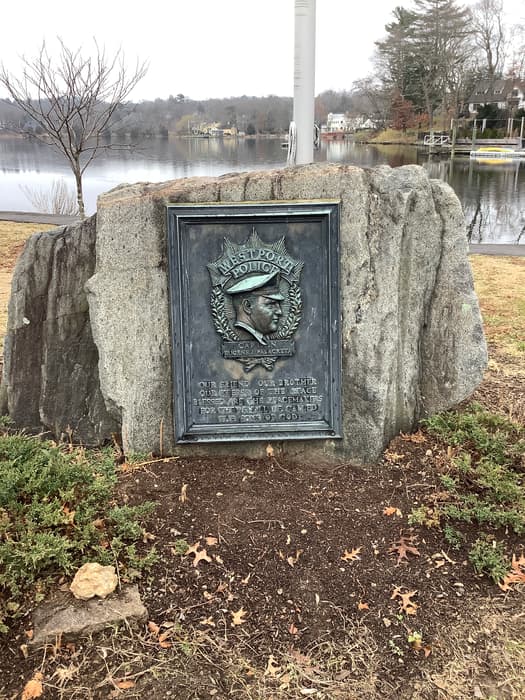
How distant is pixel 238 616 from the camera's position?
2.63 metres

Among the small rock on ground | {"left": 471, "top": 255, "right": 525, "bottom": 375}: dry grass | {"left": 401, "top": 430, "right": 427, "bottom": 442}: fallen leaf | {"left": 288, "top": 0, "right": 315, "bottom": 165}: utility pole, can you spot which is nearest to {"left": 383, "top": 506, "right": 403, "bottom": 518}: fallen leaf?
{"left": 401, "top": 430, "right": 427, "bottom": 442}: fallen leaf

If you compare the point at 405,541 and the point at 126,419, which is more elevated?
the point at 126,419

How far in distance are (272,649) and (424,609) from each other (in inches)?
27.6

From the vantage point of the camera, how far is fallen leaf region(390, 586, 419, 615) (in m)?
2.68

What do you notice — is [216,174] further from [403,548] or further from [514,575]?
[514,575]

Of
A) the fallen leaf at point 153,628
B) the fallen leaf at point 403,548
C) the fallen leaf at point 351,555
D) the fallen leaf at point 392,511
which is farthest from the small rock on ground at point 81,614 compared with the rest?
the fallen leaf at point 392,511

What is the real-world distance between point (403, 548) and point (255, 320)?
4.76 ft

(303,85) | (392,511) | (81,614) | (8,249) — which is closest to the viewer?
(81,614)

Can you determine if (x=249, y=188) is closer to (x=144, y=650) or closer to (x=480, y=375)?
(x=480, y=375)

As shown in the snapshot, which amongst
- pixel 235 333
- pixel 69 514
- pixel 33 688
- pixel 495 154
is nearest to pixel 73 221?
pixel 235 333

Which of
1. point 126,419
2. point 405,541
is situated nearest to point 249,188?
point 126,419

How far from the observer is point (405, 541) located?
121 inches

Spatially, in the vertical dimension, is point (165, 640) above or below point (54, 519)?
below

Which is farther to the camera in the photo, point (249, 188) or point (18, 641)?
point (249, 188)
